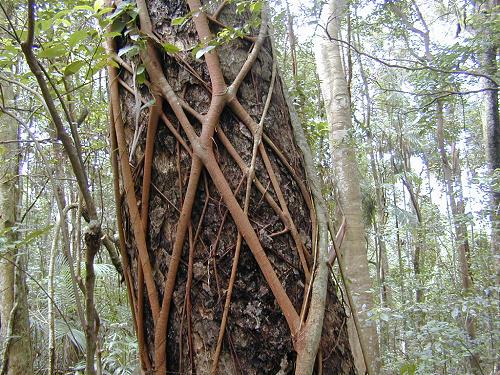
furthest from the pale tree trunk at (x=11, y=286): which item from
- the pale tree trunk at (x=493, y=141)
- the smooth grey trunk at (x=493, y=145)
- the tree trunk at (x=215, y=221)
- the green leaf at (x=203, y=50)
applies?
the smooth grey trunk at (x=493, y=145)

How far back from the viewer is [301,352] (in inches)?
37.4

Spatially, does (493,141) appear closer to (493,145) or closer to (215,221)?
(493,145)

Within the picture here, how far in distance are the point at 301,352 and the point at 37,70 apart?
0.93 m

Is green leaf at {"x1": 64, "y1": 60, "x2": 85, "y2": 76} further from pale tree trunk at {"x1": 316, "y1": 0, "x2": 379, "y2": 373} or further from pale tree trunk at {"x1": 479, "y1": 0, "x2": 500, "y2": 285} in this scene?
pale tree trunk at {"x1": 479, "y1": 0, "x2": 500, "y2": 285}

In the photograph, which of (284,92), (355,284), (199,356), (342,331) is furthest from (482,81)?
(199,356)

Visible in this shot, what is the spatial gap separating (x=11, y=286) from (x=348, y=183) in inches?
130

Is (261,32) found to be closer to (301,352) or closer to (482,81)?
(301,352)

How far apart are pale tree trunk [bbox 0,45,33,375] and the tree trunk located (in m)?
2.42

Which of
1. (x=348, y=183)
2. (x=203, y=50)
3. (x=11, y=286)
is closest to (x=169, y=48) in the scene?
(x=203, y=50)

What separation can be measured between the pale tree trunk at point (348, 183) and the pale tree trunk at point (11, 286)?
271 centimetres

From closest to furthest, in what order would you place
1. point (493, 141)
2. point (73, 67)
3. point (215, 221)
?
point (215, 221)
point (73, 67)
point (493, 141)

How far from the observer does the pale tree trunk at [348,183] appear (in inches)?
143

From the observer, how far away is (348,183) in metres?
3.87

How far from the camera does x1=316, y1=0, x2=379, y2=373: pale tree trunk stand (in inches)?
143
